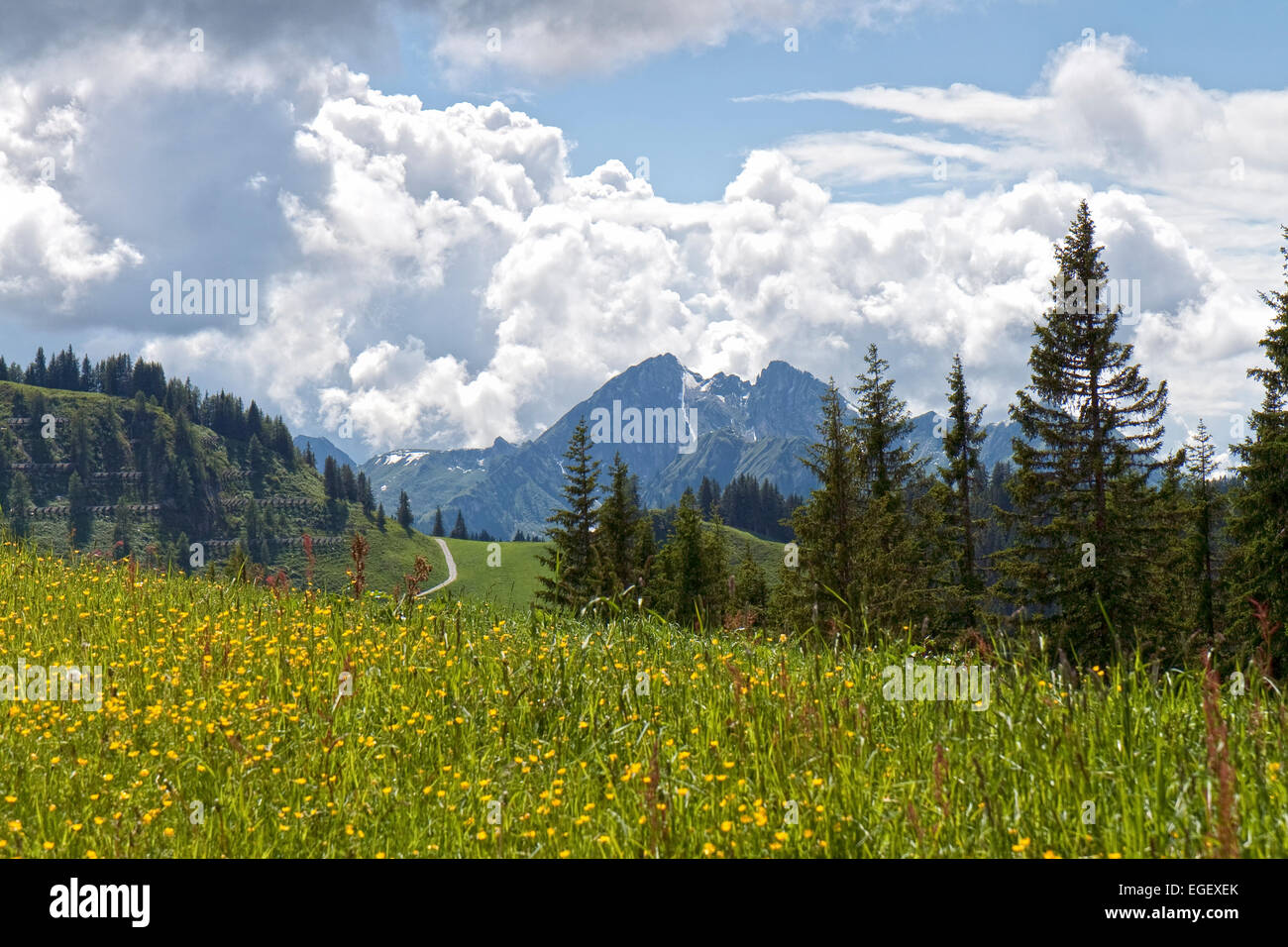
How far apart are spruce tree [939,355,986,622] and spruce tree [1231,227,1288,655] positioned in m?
15.9

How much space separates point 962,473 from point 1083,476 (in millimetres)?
13412

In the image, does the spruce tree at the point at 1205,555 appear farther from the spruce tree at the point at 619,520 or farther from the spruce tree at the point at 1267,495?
the spruce tree at the point at 619,520

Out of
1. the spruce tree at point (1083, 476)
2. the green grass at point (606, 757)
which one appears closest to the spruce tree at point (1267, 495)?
the spruce tree at point (1083, 476)

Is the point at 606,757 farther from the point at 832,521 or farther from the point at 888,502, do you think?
the point at 888,502

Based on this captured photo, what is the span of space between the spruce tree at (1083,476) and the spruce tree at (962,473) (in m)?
5.63

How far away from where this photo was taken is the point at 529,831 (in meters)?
4.34

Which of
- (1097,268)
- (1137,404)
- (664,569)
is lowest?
(664,569)

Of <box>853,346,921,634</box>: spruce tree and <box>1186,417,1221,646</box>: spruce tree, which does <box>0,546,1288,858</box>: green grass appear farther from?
<box>1186,417,1221,646</box>: spruce tree

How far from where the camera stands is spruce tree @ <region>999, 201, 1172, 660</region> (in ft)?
115
